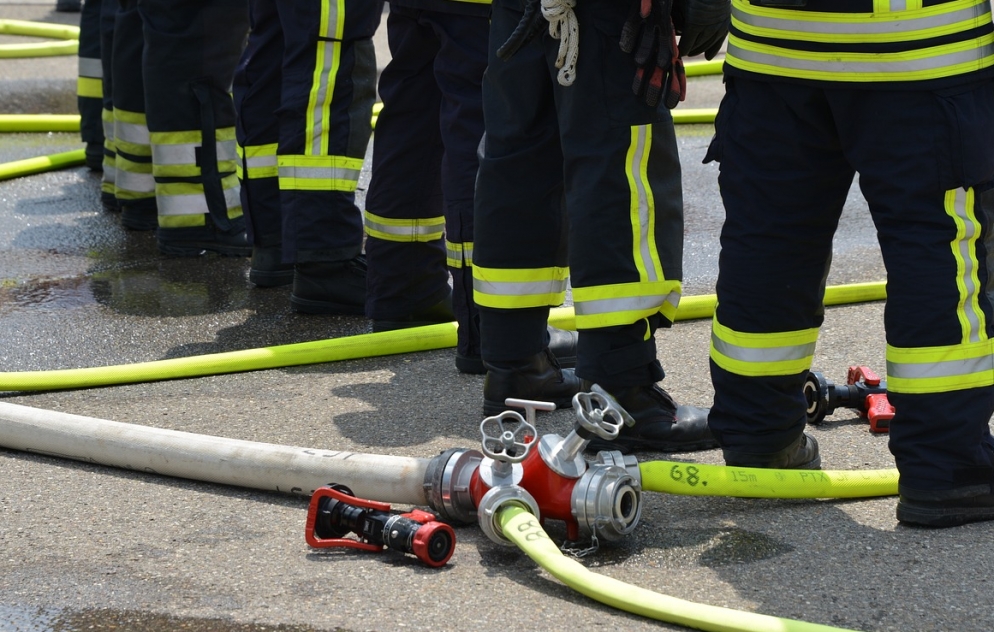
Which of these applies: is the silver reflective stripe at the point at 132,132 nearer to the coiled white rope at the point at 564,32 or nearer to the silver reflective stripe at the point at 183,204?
the silver reflective stripe at the point at 183,204

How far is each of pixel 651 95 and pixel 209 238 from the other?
2927mm

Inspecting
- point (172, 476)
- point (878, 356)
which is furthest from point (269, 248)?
point (878, 356)

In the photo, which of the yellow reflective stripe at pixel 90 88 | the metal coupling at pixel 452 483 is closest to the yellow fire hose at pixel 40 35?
the yellow reflective stripe at pixel 90 88

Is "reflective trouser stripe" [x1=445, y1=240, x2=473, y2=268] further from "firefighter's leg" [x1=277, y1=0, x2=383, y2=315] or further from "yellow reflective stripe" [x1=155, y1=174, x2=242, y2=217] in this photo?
"yellow reflective stripe" [x1=155, y1=174, x2=242, y2=217]

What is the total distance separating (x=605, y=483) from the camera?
8.84ft

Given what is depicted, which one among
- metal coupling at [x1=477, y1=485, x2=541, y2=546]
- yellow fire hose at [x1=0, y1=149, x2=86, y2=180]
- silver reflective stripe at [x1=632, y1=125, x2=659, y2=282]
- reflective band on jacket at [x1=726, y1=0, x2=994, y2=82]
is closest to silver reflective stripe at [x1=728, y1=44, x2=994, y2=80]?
reflective band on jacket at [x1=726, y1=0, x2=994, y2=82]

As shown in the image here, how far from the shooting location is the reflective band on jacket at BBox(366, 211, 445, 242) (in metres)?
4.30

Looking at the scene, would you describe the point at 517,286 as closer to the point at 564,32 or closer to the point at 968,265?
the point at 564,32

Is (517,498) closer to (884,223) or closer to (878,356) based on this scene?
(884,223)

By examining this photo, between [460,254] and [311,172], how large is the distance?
2.93ft

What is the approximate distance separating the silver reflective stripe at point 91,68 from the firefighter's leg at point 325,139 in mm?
2355

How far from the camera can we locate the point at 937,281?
272 cm

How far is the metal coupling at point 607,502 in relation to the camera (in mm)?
2686

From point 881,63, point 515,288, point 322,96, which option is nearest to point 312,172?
point 322,96
